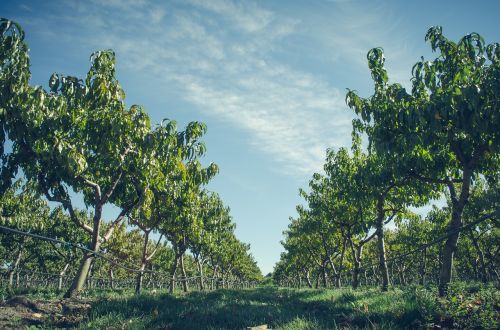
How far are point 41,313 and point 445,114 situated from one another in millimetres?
10671

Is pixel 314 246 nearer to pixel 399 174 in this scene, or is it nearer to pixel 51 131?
pixel 399 174

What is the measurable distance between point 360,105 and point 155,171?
7.24 m

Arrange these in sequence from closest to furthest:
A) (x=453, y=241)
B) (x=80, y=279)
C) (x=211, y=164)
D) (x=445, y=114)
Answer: (x=445, y=114), (x=453, y=241), (x=80, y=279), (x=211, y=164)

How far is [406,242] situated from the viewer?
36.2m

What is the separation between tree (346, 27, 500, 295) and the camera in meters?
7.11

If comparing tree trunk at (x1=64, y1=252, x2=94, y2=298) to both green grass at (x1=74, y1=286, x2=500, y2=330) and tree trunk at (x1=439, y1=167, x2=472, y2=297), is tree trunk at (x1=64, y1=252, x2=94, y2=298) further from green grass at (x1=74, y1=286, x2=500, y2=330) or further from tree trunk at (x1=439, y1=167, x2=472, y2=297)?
tree trunk at (x1=439, y1=167, x2=472, y2=297)

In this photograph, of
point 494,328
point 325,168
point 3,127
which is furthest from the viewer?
point 325,168

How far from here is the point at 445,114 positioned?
7.07 metres

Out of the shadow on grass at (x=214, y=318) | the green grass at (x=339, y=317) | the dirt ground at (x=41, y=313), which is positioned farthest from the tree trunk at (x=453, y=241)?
the dirt ground at (x=41, y=313)

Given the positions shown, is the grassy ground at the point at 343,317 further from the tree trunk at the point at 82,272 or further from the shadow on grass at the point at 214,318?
the tree trunk at the point at 82,272

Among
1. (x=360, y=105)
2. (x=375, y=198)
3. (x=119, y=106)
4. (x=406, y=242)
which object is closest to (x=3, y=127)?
(x=119, y=106)

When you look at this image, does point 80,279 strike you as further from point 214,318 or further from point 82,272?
point 214,318

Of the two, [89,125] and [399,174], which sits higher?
[89,125]

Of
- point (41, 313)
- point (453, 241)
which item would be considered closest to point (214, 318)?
point (41, 313)
